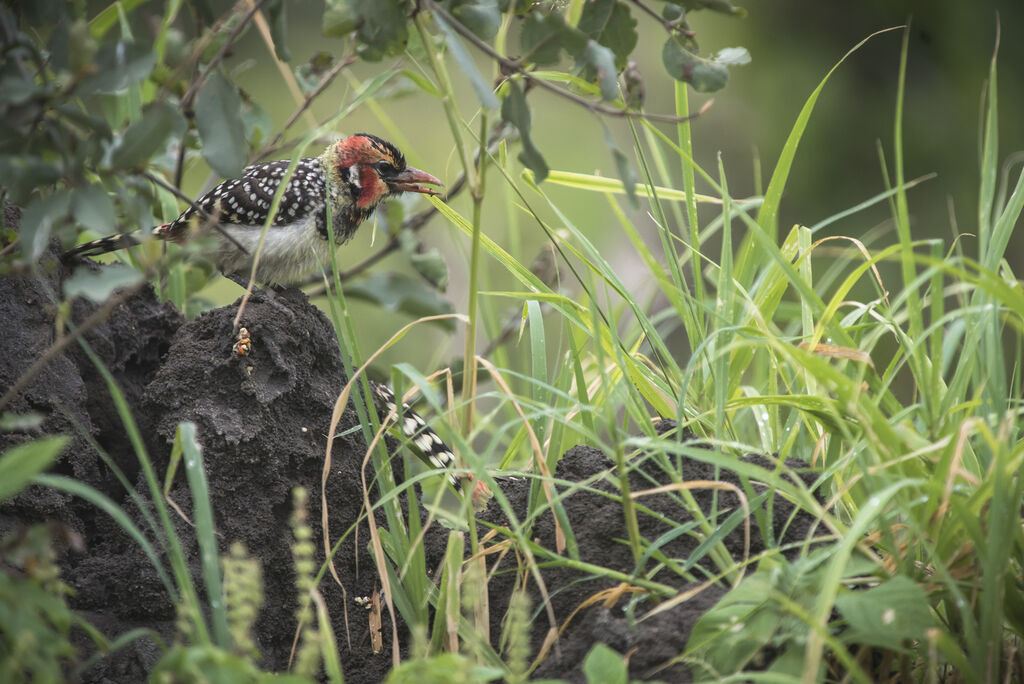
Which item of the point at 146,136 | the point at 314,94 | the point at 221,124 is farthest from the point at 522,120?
→ the point at 314,94

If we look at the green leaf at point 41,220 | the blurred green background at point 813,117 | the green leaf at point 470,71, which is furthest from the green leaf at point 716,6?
the blurred green background at point 813,117

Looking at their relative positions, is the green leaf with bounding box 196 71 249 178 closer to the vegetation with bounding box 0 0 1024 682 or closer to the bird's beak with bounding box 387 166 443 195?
the vegetation with bounding box 0 0 1024 682

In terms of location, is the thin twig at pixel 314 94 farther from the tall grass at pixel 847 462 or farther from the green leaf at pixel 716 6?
the green leaf at pixel 716 6

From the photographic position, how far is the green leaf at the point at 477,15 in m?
2.07

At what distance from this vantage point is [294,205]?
12.2 feet

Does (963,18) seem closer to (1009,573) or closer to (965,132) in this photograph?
(965,132)

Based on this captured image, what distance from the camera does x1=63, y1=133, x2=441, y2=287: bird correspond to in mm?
3668

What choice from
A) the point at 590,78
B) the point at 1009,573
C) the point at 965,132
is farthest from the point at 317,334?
the point at 965,132

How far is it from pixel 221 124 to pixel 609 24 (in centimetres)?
95

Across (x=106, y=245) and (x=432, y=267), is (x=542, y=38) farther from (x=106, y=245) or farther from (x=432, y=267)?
(x=106, y=245)

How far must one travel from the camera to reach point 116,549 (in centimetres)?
247

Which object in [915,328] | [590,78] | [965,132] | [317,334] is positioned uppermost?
[590,78]

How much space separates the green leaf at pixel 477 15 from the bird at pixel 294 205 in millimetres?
1640

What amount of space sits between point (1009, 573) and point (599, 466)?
96 cm
